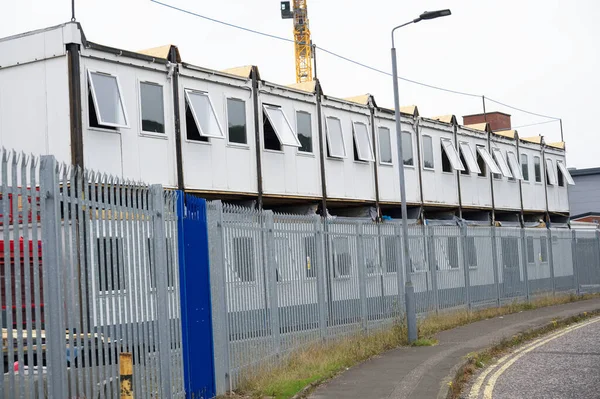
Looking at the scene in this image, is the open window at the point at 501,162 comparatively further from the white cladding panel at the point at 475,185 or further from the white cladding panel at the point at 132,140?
the white cladding panel at the point at 132,140

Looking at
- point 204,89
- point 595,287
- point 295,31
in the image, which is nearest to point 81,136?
point 204,89

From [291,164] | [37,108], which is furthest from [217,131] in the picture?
[37,108]

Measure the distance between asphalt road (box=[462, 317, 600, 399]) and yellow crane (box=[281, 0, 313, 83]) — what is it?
177 ft

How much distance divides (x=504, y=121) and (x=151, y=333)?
52.8 metres

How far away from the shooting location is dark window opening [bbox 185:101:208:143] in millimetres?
23922

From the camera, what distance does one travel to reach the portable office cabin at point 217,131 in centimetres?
2370

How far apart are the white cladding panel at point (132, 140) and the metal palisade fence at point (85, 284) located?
12.0m

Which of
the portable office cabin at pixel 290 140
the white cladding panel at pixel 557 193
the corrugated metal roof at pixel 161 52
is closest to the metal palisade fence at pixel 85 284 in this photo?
the corrugated metal roof at pixel 161 52

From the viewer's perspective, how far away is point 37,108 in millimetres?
20516

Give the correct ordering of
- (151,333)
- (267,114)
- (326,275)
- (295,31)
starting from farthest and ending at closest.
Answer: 1. (295,31)
2. (267,114)
3. (326,275)
4. (151,333)

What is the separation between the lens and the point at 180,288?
943 centimetres

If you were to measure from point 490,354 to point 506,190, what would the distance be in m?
27.2

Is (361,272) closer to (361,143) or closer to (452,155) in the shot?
(361,143)

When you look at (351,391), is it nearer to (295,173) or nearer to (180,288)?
(180,288)
